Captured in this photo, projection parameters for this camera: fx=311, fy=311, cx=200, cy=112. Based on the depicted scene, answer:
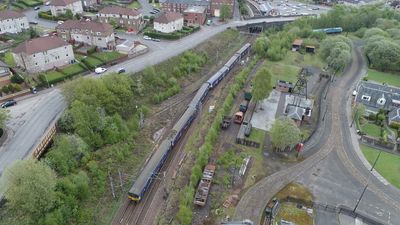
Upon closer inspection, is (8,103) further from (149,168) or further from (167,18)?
(167,18)

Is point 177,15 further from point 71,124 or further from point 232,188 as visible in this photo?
point 232,188

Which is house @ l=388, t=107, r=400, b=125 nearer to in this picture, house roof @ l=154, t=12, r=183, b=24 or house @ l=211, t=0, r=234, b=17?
house roof @ l=154, t=12, r=183, b=24

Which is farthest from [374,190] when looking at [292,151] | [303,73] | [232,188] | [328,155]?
[303,73]

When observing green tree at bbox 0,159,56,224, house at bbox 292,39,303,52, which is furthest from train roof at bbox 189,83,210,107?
house at bbox 292,39,303,52

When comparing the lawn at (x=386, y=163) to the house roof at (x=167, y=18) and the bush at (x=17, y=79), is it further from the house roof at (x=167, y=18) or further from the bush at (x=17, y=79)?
the bush at (x=17, y=79)

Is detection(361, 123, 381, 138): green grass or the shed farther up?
the shed

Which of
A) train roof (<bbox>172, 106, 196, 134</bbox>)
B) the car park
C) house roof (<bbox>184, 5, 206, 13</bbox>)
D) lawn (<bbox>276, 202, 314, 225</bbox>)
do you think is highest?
house roof (<bbox>184, 5, 206, 13</bbox>)

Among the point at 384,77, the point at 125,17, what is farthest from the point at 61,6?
the point at 384,77
